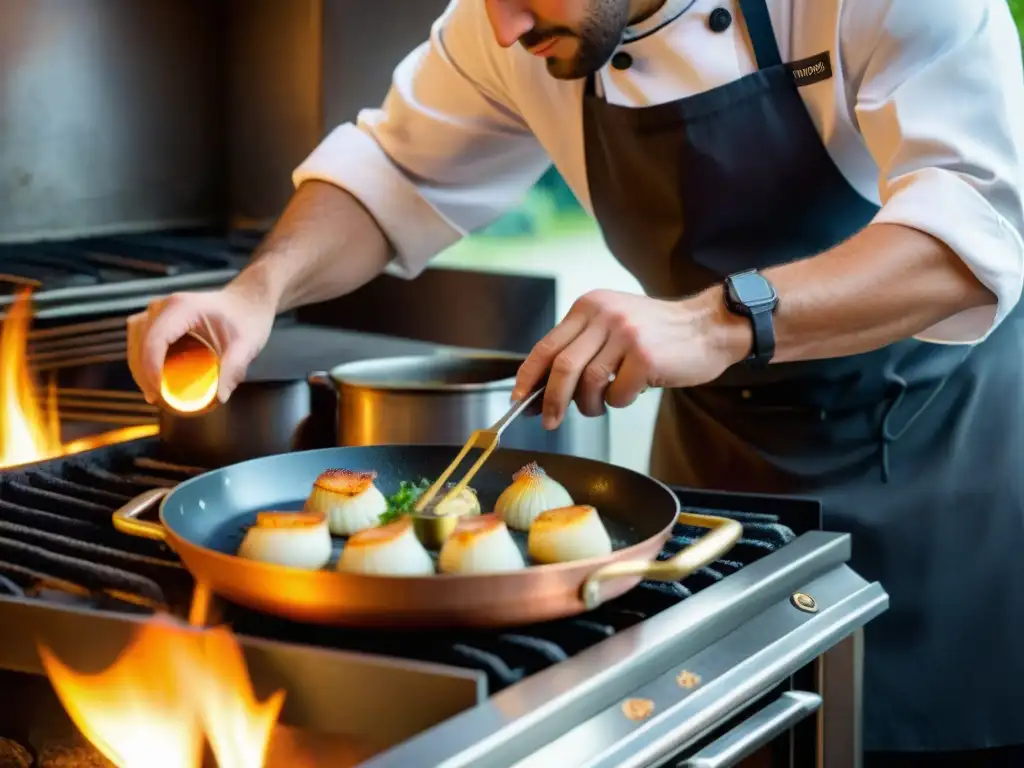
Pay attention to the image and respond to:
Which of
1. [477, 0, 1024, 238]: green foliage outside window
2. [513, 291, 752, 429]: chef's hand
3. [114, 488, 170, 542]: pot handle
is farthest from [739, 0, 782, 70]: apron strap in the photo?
[477, 0, 1024, 238]: green foliage outside window

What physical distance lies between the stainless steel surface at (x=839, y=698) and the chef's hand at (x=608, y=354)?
0.32 m

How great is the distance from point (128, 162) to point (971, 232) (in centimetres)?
194

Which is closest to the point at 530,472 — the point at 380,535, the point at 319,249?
the point at 380,535

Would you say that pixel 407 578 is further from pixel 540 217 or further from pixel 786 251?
pixel 540 217

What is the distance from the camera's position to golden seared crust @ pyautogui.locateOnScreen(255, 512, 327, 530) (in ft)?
3.87

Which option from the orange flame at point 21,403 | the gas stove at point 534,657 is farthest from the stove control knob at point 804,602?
the orange flame at point 21,403

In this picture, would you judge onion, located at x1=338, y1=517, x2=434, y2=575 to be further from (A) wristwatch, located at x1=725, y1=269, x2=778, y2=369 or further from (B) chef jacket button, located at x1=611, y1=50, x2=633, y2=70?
(B) chef jacket button, located at x1=611, y1=50, x2=633, y2=70

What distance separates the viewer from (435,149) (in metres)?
2.08

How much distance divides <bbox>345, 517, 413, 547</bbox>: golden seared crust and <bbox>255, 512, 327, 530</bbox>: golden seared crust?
0.17ft

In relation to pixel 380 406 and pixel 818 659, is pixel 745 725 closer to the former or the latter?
pixel 818 659

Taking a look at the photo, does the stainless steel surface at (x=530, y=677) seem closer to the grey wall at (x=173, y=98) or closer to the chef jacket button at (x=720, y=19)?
the chef jacket button at (x=720, y=19)

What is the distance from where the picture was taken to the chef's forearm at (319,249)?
6.31 ft

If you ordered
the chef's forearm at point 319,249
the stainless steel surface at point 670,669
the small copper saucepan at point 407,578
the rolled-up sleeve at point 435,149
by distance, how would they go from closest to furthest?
the stainless steel surface at point 670,669
the small copper saucepan at point 407,578
the chef's forearm at point 319,249
the rolled-up sleeve at point 435,149

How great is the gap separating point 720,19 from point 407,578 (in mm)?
969
